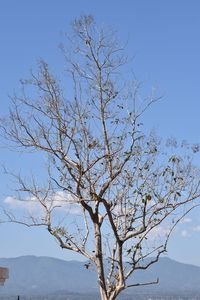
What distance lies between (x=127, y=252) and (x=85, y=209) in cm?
96

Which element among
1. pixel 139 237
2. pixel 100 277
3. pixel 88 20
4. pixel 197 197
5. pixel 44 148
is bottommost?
pixel 100 277

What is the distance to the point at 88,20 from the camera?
9.18 m

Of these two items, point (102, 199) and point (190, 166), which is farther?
point (190, 166)

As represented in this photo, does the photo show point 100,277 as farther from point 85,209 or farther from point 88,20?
point 88,20

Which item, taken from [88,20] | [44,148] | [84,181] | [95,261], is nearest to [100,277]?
[95,261]

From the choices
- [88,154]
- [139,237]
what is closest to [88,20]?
[88,154]

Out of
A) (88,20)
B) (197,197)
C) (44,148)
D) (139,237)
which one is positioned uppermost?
(88,20)

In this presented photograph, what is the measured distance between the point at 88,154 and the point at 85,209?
93cm

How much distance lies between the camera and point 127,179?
9.42 metres

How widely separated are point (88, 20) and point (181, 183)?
9.68ft

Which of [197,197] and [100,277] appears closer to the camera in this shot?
A: [100,277]

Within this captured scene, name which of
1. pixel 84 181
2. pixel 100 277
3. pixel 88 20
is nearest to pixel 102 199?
pixel 84 181

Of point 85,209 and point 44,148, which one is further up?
point 44,148

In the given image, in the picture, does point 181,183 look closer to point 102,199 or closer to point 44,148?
point 102,199
